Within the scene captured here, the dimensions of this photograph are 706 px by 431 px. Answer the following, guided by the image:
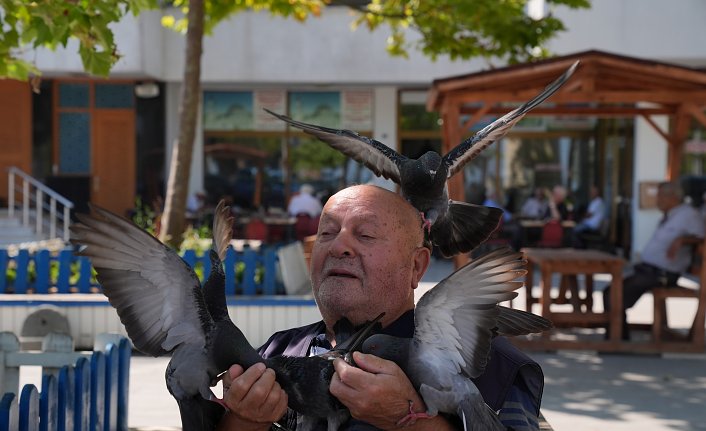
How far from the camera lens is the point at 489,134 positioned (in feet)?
9.94

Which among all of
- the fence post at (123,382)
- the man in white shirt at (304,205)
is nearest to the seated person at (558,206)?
the man in white shirt at (304,205)

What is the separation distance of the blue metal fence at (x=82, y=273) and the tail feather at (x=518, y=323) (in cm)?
653

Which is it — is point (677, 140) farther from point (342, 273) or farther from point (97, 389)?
point (342, 273)

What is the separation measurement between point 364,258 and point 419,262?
24 centimetres

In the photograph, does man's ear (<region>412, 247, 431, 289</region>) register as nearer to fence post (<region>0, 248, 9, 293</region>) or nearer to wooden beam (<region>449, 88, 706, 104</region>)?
wooden beam (<region>449, 88, 706, 104</region>)

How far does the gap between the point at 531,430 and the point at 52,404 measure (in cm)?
186

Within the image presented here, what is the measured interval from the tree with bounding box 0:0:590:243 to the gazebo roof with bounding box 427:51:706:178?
73.8 inches

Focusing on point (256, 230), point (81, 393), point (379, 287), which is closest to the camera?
point (379, 287)

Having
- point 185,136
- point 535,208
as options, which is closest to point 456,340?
point 185,136

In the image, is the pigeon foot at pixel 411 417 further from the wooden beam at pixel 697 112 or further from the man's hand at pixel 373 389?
the wooden beam at pixel 697 112

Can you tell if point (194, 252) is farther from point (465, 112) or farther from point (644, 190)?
point (644, 190)

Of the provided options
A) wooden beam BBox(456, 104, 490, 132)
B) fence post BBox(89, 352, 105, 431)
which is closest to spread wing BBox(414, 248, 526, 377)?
fence post BBox(89, 352, 105, 431)

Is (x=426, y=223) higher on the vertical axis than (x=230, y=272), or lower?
higher

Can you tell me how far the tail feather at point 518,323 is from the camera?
239 centimetres
